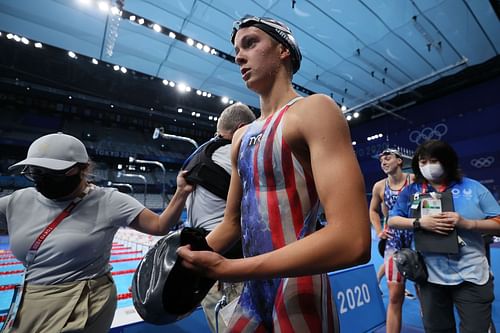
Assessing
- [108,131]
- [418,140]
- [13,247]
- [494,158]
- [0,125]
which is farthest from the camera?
[108,131]

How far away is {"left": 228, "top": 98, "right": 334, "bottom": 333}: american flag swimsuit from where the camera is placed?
84 cm

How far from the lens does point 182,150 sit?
3164 centimetres

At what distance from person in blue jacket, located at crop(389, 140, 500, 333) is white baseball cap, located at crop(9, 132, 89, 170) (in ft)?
8.12

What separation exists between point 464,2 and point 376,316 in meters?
8.82

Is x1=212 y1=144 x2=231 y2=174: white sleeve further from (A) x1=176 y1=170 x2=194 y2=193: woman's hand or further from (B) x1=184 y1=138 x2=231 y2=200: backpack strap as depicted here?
(A) x1=176 y1=170 x2=194 y2=193: woman's hand

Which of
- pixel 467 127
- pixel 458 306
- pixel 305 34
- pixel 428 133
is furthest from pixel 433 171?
pixel 428 133

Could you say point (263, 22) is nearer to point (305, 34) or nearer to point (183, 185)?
point (183, 185)

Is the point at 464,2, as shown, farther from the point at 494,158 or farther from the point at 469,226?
the point at 494,158

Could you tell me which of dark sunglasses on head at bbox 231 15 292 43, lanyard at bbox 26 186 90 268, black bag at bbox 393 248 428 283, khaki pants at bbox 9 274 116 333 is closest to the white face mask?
black bag at bbox 393 248 428 283

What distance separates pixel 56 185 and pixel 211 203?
936 mm

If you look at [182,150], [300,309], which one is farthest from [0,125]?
[300,309]

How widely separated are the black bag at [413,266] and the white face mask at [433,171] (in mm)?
621

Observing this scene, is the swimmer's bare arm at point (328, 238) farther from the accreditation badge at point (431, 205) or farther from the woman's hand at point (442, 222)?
the accreditation badge at point (431, 205)

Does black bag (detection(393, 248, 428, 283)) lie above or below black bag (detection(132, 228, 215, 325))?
below
